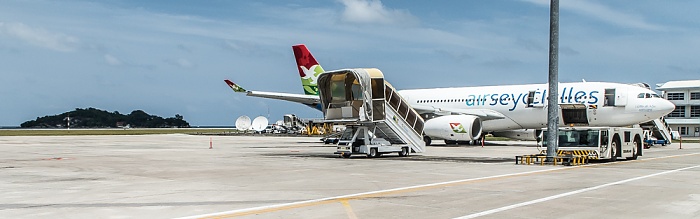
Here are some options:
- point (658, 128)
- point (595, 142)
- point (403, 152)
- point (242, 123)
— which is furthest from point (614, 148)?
point (242, 123)

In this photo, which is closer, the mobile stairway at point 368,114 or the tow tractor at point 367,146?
the mobile stairway at point 368,114

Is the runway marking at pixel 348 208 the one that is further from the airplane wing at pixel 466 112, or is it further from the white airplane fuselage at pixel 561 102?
the airplane wing at pixel 466 112

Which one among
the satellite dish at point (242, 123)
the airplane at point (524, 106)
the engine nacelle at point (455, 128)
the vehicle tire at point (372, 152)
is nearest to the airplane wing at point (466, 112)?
the airplane at point (524, 106)

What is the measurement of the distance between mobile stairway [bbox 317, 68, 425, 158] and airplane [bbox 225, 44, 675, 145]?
8.01 metres

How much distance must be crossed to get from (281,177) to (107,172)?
5.15 meters

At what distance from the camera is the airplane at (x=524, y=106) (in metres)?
34.3

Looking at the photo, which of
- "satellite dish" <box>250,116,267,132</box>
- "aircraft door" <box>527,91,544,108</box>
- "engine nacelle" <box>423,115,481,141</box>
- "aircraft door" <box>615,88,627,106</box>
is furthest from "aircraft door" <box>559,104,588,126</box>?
"satellite dish" <box>250,116,267,132</box>

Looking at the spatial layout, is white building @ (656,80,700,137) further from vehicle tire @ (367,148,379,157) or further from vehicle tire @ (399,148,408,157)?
vehicle tire @ (367,148,379,157)

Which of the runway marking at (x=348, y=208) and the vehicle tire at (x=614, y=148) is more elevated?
the vehicle tire at (x=614, y=148)

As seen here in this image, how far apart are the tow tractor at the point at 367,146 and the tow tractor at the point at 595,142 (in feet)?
21.1

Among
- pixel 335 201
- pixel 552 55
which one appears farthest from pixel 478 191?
pixel 552 55

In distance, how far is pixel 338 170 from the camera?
18969 millimetres

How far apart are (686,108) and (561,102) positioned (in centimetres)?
6169

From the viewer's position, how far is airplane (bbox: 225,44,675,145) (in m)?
34.3
